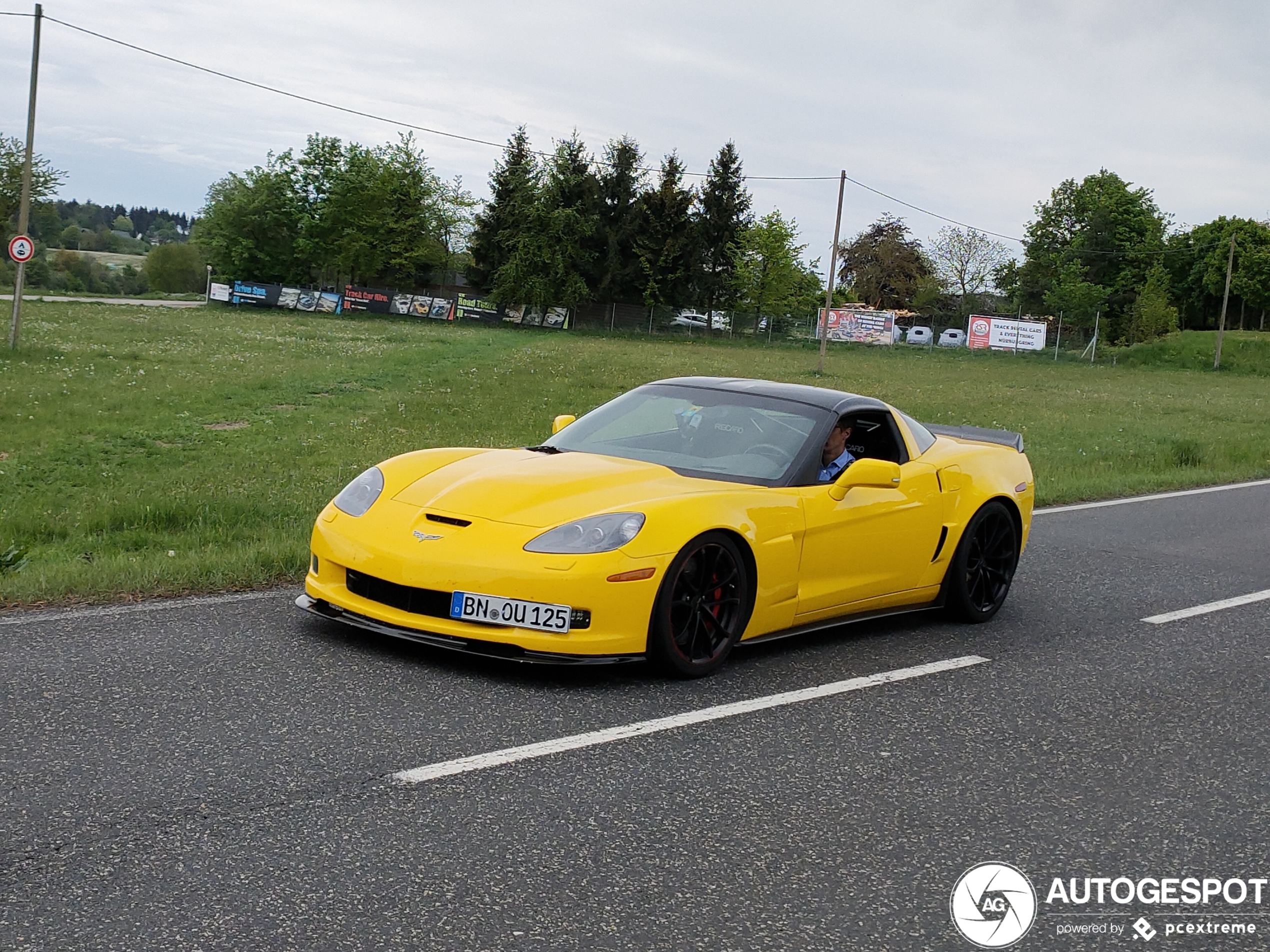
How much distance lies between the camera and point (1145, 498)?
12492 mm

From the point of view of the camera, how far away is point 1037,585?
25.8 ft

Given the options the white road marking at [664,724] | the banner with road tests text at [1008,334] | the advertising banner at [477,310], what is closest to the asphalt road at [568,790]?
the white road marking at [664,724]

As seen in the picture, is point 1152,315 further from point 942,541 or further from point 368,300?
point 942,541

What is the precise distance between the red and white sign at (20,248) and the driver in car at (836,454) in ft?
72.8

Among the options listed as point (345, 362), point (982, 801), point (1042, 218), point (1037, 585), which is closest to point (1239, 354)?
point (1042, 218)

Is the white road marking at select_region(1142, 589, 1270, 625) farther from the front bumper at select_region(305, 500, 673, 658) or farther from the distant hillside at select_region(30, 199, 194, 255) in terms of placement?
the distant hillside at select_region(30, 199, 194, 255)

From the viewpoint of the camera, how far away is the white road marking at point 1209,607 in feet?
23.0

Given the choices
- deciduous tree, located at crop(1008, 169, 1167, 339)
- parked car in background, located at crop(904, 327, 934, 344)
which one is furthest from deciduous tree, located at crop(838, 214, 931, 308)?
parked car in background, located at crop(904, 327, 934, 344)

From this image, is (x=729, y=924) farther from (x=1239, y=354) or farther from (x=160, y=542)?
(x=1239, y=354)

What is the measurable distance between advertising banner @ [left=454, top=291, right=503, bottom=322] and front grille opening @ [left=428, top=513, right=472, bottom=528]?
63.4 m

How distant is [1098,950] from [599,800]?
1431 millimetres

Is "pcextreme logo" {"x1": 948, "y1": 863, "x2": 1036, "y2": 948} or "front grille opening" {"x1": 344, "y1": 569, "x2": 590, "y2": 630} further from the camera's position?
"front grille opening" {"x1": 344, "y1": 569, "x2": 590, "y2": 630}

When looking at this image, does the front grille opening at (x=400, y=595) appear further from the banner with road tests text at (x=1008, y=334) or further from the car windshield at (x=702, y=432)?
the banner with road tests text at (x=1008, y=334)

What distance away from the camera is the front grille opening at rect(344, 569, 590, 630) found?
4.87 metres
